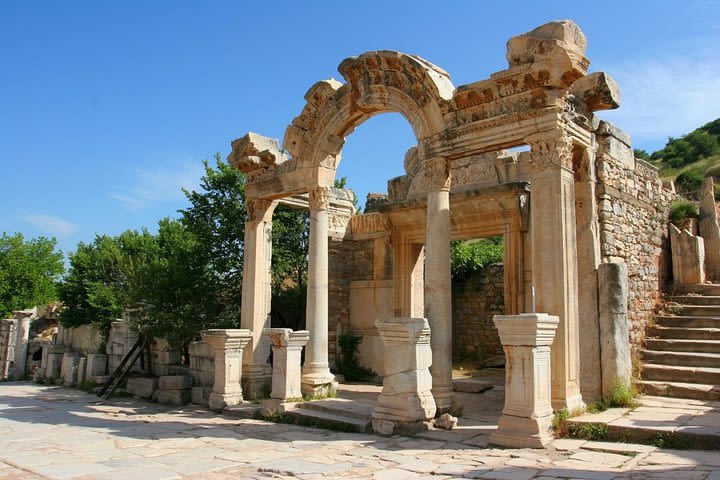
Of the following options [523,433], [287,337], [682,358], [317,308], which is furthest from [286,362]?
[682,358]

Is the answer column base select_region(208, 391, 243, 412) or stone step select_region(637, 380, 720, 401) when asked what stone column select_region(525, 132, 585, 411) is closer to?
stone step select_region(637, 380, 720, 401)

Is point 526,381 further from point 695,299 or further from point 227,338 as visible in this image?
point 695,299

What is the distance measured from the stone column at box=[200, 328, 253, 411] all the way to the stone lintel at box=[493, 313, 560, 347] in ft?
18.8

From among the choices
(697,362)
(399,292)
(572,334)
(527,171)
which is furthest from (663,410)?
(399,292)

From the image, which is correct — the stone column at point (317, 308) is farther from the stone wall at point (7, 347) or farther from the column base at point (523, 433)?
the stone wall at point (7, 347)

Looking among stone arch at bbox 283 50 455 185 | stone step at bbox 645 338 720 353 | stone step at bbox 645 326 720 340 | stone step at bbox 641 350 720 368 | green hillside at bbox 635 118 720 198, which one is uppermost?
green hillside at bbox 635 118 720 198

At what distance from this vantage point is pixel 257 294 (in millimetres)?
12172

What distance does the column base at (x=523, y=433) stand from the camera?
671 cm

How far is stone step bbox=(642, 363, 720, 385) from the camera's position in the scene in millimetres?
8922

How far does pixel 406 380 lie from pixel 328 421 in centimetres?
158

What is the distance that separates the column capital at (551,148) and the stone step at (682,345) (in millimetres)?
3921

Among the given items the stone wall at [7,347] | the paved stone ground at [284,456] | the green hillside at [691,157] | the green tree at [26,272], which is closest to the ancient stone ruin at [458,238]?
the paved stone ground at [284,456]

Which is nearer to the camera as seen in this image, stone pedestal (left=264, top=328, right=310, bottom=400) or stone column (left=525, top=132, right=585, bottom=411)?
stone column (left=525, top=132, right=585, bottom=411)

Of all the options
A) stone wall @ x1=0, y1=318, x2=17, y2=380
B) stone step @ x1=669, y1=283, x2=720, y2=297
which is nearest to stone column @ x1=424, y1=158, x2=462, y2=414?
stone step @ x1=669, y1=283, x2=720, y2=297
